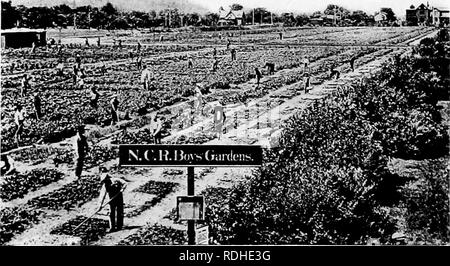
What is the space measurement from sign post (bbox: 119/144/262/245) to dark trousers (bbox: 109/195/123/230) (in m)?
1.95

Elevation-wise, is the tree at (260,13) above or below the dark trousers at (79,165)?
above

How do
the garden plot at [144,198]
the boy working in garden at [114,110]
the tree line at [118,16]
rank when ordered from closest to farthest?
the garden plot at [144,198], the tree line at [118,16], the boy working in garden at [114,110]

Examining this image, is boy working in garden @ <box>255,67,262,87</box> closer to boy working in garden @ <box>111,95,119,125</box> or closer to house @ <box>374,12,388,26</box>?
boy working in garden @ <box>111,95,119,125</box>

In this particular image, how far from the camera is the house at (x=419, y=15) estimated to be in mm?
9109

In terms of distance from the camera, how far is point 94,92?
45.9 ft

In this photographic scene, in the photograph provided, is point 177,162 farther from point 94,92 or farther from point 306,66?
point 306,66

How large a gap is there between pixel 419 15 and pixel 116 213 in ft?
20.1

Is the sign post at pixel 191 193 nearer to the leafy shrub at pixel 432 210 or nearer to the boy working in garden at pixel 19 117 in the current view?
the leafy shrub at pixel 432 210

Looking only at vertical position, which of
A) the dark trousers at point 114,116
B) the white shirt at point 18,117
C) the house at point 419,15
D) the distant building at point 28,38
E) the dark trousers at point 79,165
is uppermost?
the house at point 419,15

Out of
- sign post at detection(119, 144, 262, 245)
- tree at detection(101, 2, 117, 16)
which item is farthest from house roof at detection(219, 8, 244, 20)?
sign post at detection(119, 144, 262, 245)

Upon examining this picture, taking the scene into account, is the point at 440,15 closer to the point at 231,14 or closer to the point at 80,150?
the point at 231,14

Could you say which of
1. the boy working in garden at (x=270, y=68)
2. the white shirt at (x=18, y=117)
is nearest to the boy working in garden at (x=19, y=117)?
the white shirt at (x=18, y=117)

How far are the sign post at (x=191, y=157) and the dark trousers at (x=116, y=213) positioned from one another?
6.41 feet
